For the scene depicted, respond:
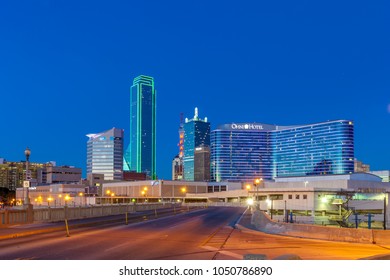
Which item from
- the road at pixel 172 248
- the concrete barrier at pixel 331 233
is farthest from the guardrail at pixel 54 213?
the concrete barrier at pixel 331 233

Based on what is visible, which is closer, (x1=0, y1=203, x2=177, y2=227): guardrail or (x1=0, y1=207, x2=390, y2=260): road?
(x1=0, y1=207, x2=390, y2=260): road

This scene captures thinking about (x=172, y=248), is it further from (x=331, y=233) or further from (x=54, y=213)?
(x=54, y=213)

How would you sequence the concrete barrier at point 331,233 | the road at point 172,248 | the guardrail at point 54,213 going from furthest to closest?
1. the guardrail at point 54,213
2. the concrete barrier at point 331,233
3. the road at point 172,248

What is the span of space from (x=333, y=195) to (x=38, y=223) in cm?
10085

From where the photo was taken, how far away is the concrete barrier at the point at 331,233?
71.0 ft

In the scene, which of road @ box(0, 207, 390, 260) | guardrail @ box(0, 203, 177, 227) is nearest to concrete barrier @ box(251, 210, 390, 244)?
road @ box(0, 207, 390, 260)

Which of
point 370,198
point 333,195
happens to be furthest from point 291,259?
point 370,198

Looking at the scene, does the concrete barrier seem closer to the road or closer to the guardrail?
the road

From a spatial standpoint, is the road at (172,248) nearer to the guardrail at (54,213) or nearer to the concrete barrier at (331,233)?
the concrete barrier at (331,233)

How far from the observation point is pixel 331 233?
77.6ft

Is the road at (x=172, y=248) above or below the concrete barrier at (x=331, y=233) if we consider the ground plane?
below

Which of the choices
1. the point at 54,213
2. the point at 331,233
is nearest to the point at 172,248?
the point at 331,233

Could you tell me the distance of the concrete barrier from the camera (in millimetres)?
21641

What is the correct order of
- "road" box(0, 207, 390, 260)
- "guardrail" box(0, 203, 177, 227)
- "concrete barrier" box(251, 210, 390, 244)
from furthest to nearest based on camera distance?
"guardrail" box(0, 203, 177, 227)
"concrete barrier" box(251, 210, 390, 244)
"road" box(0, 207, 390, 260)
